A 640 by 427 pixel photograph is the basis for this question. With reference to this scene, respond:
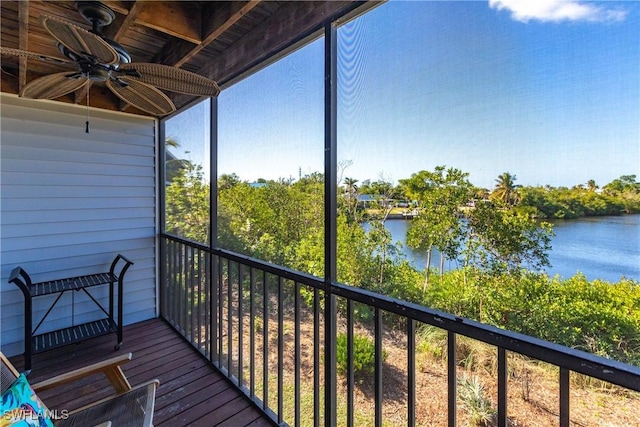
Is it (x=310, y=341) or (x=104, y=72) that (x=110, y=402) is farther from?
(x=104, y=72)

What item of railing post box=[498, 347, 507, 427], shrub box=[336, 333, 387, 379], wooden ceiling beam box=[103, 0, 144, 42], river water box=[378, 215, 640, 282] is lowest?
shrub box=[336, 333, 387, 379]

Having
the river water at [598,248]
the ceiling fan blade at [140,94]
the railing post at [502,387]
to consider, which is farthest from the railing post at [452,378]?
the ceiling fan blade at [140,94]

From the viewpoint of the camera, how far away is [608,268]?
0.81 m

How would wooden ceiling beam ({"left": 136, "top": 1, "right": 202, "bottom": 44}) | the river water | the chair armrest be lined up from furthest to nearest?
wooden ceiling beam ({"left": 136, "top": 1, "right": 202, "bottom": 44}) < the chair armrest < the river water

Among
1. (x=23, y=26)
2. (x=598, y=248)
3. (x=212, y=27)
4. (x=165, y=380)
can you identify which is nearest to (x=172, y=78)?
(x=212, y=27)

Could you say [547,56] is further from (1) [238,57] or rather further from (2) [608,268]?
(1) [238,57]

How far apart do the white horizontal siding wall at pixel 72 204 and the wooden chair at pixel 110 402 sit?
187 centimetres

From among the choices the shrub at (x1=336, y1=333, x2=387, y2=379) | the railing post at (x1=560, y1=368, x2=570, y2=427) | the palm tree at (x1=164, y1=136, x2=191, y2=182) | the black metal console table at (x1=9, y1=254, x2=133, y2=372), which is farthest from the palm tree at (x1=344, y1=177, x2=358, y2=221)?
the black metal console table at (x1=9, y1=254, x2=133, y2=372)

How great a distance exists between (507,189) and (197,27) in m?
2.14

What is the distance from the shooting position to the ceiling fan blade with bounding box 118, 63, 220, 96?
1.51 m

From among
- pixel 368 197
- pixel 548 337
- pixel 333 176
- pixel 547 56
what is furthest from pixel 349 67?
pixel 548 337

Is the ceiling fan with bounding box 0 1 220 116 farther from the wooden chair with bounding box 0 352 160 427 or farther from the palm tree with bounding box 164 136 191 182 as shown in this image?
the wooden chair with bounding box 0 352 160 427

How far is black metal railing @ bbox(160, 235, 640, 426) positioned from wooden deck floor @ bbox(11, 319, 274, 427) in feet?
0.37

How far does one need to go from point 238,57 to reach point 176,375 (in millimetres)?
2653
